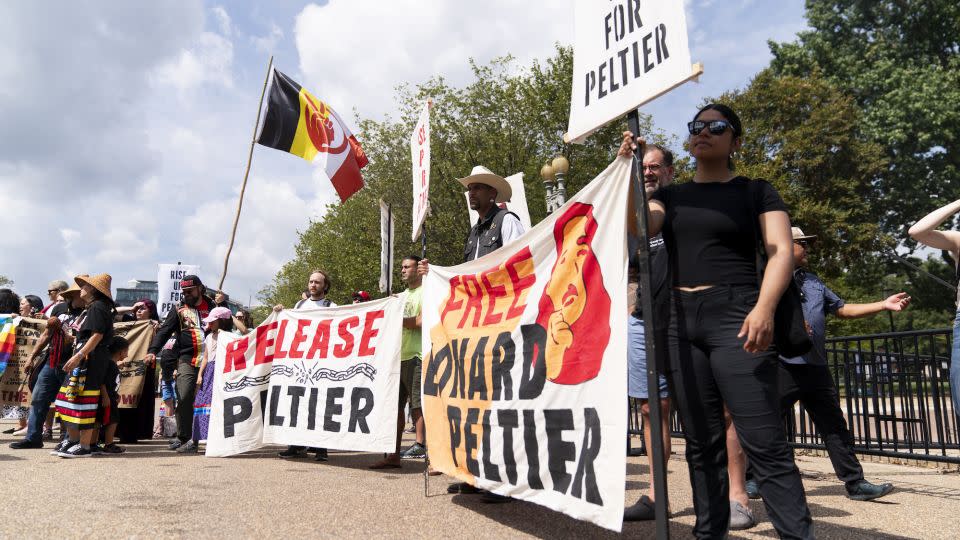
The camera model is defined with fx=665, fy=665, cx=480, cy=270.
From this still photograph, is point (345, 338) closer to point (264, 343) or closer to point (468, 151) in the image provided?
point (264, 343)

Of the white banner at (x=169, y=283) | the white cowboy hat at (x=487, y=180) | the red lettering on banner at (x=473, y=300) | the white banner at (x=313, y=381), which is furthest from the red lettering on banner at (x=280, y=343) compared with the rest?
the white banner at (x=169, y=283)

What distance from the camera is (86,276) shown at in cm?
675

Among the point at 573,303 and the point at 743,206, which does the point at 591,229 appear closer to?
the point at 573,303

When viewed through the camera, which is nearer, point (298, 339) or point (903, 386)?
point (298, 339)

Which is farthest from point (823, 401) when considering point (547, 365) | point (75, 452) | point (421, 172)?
point (75, 452)

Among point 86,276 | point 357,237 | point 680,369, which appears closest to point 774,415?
point 680,369

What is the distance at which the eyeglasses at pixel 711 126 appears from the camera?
2.88 meters

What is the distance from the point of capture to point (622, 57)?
2.97 metres

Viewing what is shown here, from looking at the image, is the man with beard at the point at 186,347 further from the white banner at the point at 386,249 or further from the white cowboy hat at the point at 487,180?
the white cowboy hat at the point at 487,180

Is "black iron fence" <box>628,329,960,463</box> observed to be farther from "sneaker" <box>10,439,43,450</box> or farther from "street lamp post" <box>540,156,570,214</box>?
"sneaker" <box>10,439,43,450</box>

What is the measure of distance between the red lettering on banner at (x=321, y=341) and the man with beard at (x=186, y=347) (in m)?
2.01

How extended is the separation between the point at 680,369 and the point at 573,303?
0.62 m

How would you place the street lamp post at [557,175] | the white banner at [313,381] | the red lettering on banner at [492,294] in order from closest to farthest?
the red lettering on banner at [492,294]
the white banner at [313,381]
the street lamp post at [557,175]

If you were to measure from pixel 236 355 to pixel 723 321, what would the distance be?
18.7ft
